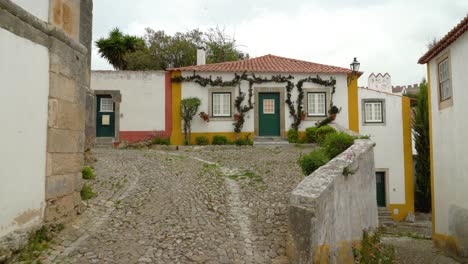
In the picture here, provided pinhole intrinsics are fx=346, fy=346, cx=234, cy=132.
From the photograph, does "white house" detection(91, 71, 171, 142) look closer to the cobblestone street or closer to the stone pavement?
the cobblestone street

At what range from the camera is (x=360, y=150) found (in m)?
6.27

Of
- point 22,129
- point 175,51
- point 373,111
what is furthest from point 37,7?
point 175,51

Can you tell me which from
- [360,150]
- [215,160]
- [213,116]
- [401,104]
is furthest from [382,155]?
[360,150]

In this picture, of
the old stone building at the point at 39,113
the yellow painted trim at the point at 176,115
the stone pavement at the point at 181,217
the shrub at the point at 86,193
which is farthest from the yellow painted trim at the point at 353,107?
the old stone building at the point at 39,113

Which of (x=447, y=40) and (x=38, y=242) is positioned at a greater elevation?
(x=447, y=40)

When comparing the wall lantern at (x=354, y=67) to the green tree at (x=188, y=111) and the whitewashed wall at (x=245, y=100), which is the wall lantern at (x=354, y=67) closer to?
the whitewashed wall at (x=245, y=100)

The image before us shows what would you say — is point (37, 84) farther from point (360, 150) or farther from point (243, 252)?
point (360, 150)

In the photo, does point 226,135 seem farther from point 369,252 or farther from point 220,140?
point 369,252

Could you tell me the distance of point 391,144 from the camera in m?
15.5

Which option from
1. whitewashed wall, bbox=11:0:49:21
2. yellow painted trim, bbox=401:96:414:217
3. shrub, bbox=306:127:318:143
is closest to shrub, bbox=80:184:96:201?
whitewashed wall, bbox=11:0:49:21

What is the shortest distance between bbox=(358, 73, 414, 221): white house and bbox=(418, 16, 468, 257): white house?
4.48m

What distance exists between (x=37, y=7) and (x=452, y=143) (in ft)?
32.4

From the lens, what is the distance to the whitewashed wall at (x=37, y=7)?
3.73 meters

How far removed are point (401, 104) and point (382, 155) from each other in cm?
252
